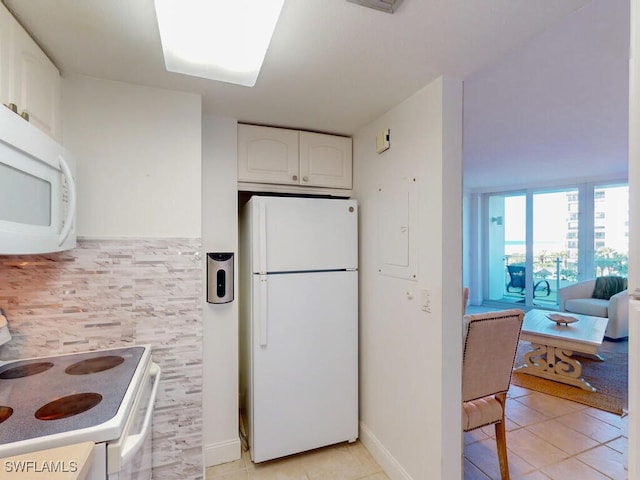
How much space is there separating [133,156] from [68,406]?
3.80ft

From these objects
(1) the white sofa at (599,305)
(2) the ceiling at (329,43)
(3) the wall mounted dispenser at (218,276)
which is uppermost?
(2) the ceiling at (329,43)

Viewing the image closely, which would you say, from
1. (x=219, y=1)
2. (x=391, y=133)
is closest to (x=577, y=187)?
(x=391, y=133)

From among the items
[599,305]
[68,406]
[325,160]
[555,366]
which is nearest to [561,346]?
[555,366]

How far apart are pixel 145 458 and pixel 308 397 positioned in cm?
100

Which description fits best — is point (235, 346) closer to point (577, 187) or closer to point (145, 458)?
point (145, 458)

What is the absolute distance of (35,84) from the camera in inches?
50.0

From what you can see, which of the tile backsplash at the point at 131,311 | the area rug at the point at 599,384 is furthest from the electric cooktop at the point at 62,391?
the area rug at the point at 599,384

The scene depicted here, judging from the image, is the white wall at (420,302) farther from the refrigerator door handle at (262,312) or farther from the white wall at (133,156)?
the white wall at (133,156)

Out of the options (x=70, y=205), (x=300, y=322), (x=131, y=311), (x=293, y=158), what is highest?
(x=293, y=158)

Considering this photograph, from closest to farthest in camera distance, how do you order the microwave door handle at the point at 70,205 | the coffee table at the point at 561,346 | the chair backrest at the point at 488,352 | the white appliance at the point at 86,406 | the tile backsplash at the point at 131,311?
the white appliance at the point at 86,406, the microwave door handle at the point at 70,205, the tile backsplash at the point at 131,311, the chair backrest at the point at 488,352, the coffee table at the point at 561,346

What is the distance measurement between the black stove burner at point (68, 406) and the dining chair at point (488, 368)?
5.45 feet

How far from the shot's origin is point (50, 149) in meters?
1.17

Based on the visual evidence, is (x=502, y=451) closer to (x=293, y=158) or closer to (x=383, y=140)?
(x=383, y=140)

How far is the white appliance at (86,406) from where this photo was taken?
87 centimetres
